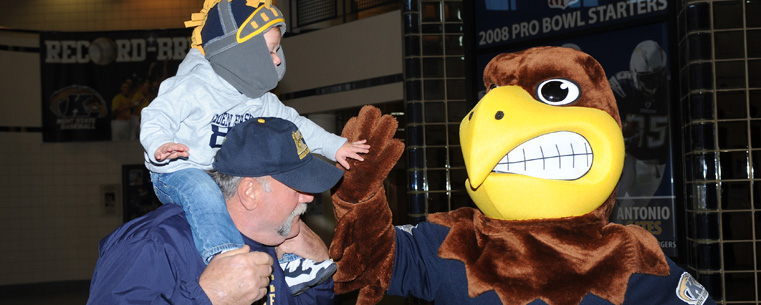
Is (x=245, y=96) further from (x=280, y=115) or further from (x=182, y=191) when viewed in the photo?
(x=182, y=191)

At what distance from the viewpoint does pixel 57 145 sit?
10164 mm

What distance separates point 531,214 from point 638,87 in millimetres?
2832

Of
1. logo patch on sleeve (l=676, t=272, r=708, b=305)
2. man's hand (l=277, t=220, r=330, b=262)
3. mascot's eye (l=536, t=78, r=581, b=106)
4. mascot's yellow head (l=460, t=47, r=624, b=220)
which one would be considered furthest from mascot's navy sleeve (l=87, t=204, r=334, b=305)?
logo patch on sleeve (l=676, t=272, r=708, b=305)

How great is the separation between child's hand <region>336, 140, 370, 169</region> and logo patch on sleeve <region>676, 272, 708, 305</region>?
3.46 ft

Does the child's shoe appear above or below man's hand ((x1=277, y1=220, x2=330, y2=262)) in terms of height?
below

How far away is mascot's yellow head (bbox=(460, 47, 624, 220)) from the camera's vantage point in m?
2.03

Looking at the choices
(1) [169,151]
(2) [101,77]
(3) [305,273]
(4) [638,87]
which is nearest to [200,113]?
(1) [169,151]

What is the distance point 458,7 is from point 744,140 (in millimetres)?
2166

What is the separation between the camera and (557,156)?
2.06m

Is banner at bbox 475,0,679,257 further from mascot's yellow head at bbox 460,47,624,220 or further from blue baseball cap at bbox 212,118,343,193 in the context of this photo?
blue baseball cap at bbox 212,118,343,193

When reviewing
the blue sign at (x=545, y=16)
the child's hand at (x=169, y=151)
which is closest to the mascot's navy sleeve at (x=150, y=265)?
the child's hand at (x=169, y=151)

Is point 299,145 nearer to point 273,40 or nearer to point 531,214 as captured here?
point 273,40

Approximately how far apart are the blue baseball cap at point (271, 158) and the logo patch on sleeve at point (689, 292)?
44.5 inches

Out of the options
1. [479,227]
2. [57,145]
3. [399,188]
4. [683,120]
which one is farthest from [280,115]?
[57,145]
